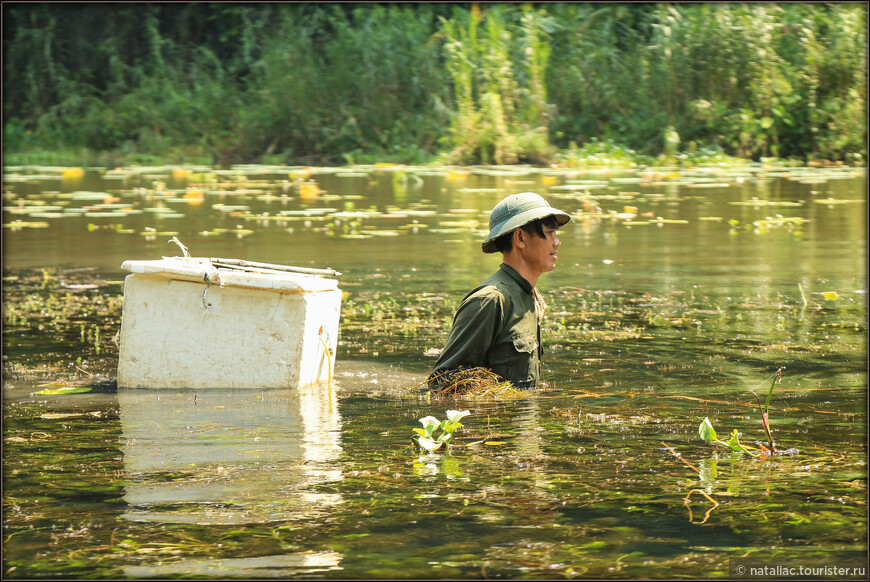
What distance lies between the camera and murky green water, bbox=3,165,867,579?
3.32 m

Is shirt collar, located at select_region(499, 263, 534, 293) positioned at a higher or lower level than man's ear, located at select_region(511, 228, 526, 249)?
lower

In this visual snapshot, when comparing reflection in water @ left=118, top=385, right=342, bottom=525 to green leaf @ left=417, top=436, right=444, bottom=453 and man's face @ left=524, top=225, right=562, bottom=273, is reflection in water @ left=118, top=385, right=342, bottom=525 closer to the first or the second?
green leaf @ left=417, top=436, right=444, bottom=453

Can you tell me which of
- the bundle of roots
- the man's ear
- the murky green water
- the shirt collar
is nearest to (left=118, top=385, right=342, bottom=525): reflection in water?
the murky green water

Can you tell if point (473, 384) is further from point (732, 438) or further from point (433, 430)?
point (732, 438)

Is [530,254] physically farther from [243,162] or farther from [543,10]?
[543,10]

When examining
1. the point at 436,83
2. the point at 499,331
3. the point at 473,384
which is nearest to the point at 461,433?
the point at 473,384

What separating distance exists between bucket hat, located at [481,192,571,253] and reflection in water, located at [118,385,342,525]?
1098 millimetres

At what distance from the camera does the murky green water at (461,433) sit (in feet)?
10.9

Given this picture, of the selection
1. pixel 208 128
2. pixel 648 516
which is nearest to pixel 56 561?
pixel 648 516

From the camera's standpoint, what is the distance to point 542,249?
17.4 ft

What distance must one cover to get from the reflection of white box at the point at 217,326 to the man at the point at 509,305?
0.65m

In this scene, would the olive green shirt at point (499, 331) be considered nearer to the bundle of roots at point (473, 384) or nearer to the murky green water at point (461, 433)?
the bundle of roots at point (473, 384)

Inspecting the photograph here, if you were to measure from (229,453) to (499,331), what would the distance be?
142 centimetres

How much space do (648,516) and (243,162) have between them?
16.5 m
